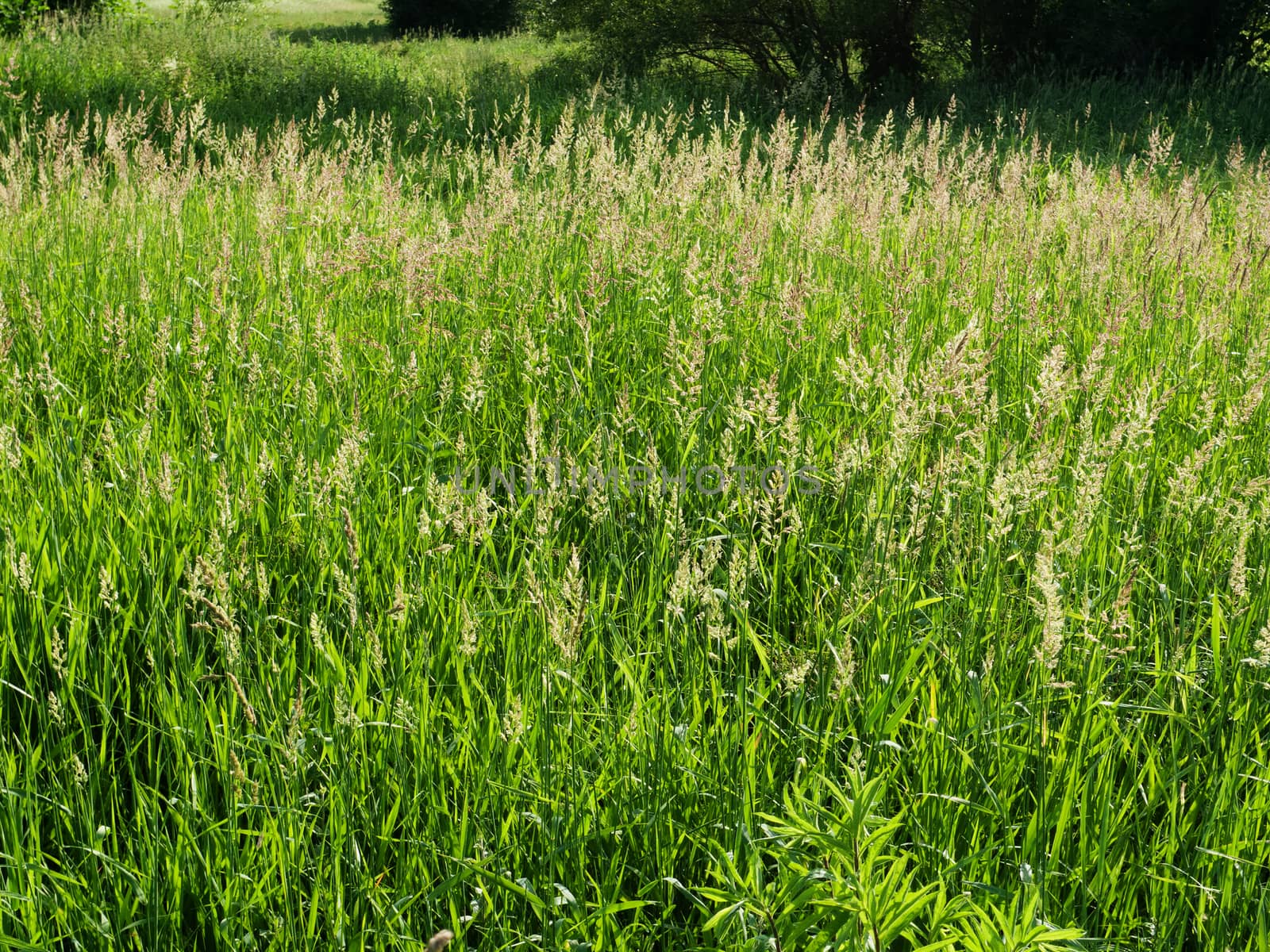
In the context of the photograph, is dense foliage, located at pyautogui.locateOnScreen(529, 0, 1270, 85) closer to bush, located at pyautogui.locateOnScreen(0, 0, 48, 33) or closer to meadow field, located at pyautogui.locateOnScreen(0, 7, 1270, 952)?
bush, located at pyautogui.locateOnScreen(0, 0, 48, 33)

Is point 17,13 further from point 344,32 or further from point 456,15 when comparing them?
point 344,32

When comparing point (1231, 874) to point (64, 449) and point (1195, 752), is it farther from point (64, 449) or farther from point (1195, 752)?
point (64, 449)

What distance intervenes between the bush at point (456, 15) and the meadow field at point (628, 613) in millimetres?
37487

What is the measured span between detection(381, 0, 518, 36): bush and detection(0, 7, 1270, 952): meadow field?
37.5 metres

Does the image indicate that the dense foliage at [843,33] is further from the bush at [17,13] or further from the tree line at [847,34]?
the bush at [17,13]

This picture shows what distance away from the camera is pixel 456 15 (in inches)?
1496

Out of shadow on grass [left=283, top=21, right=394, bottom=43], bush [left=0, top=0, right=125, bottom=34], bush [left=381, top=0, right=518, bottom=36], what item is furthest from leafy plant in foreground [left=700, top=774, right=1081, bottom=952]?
bush [left=381, top=0, right=518, bottom=36]

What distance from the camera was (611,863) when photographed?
1.50m

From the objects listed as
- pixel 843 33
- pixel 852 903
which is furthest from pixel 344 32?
pixel 852 903

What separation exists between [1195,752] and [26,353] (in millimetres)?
3456

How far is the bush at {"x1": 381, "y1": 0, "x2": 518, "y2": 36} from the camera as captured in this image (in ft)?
124

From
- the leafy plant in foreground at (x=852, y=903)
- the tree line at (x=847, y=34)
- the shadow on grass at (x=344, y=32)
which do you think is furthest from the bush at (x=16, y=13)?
the shadow on grass at (x=344, y=32)

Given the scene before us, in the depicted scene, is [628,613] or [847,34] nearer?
[628,613]

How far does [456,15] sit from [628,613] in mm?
40451
